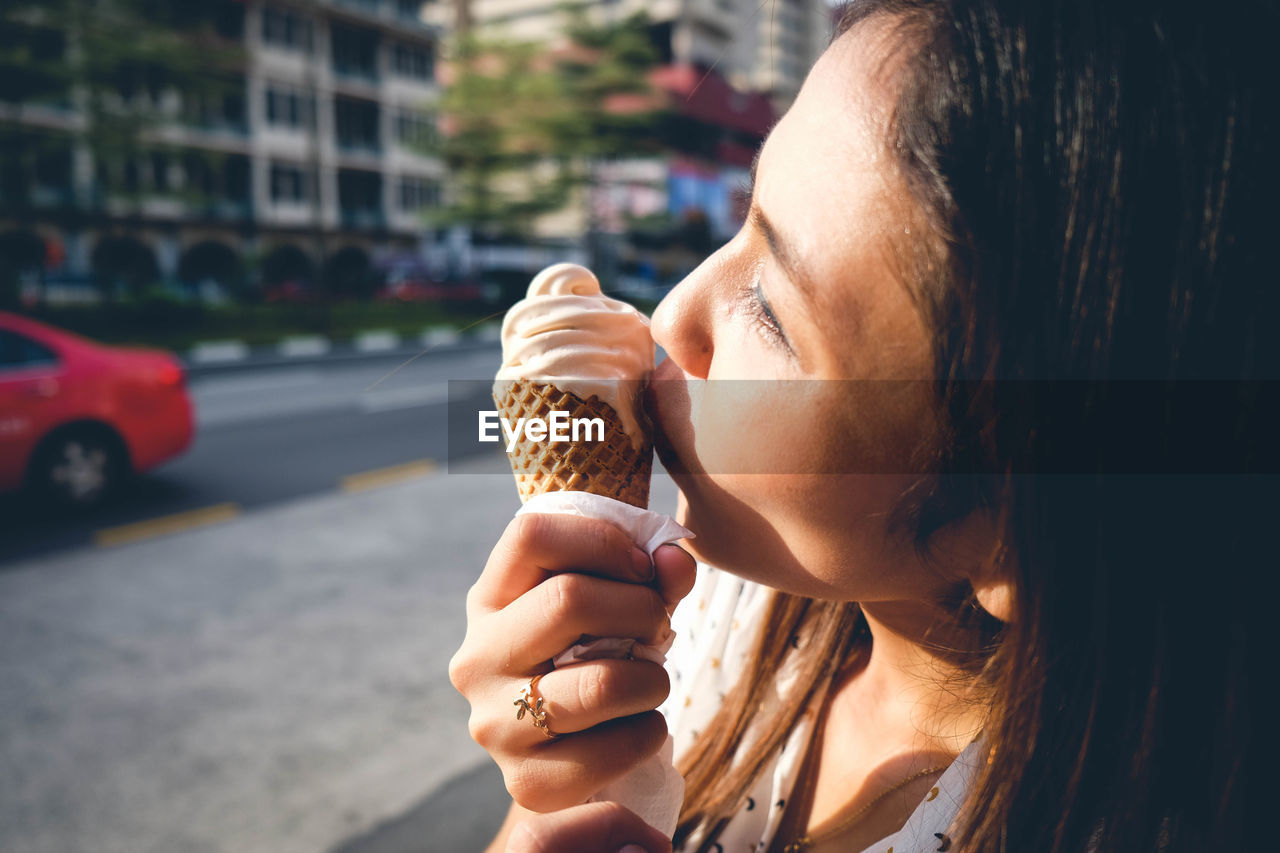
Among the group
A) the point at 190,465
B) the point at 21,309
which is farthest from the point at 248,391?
the point at 21,309

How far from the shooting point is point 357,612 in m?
4.56

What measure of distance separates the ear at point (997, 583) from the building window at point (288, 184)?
35731 millimetres

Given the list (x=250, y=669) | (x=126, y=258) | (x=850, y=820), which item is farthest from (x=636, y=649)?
(x=126, y=258)

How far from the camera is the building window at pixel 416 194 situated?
36.7 m

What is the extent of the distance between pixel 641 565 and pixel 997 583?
1.18 ft

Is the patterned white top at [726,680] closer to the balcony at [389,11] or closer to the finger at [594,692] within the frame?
the finger at [594,692]

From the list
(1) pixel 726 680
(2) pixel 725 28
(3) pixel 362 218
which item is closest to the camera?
(1) pixel 726 680

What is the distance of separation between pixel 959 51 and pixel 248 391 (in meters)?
12.8

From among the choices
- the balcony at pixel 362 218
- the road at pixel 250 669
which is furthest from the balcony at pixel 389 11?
the road at pixel 250 669

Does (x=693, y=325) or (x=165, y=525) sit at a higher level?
(x=693, y=325)

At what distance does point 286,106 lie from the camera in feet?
105

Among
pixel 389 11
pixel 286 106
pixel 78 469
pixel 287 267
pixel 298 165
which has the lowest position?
pixel 78 469

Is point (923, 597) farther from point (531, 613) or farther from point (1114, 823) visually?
point (531, 613)

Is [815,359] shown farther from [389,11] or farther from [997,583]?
[389,11]
